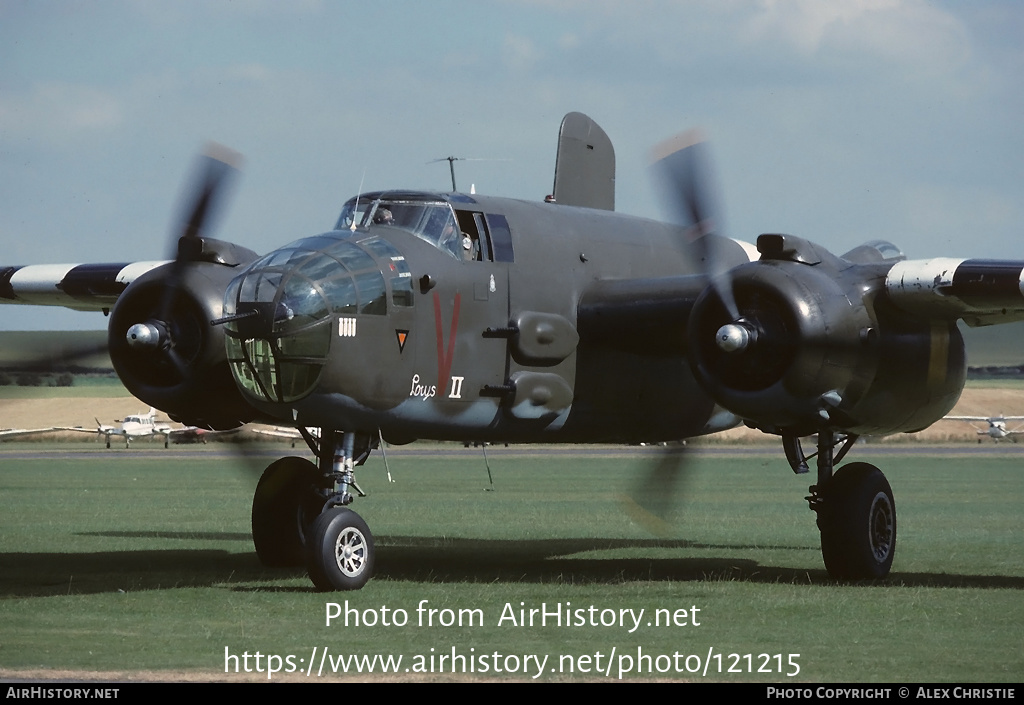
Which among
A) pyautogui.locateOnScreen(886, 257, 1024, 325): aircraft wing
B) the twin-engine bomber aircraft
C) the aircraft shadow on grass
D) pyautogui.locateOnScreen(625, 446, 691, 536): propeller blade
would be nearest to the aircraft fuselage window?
the twin-engine bomber aircraft

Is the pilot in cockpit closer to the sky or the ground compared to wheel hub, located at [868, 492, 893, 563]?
closer to the sky

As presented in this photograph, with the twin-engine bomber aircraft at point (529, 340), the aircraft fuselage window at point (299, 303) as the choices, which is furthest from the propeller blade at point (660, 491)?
the aircraft fuselage window at point (299, 303)

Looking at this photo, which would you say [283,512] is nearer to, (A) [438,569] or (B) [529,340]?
(A) [438,569]

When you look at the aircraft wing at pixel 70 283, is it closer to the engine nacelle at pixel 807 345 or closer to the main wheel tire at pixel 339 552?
the main wheel tire at pixel 339 552

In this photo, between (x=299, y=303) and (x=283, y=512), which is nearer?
(x=299, y=303)

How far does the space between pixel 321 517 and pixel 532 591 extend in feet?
8.45

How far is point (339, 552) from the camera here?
1647 cm

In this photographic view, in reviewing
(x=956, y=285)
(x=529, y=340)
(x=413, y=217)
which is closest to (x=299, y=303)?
(x=413, y=217)

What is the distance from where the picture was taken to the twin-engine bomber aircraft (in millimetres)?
16391

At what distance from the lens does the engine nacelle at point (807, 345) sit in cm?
1677

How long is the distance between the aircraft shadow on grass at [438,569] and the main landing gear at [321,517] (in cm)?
49

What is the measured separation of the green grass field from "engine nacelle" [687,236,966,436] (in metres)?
2.11

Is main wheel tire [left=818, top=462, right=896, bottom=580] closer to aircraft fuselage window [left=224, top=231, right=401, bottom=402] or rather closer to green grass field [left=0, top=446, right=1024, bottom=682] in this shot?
green grass field [left=0, top=446, right=1024, bottom=682]
